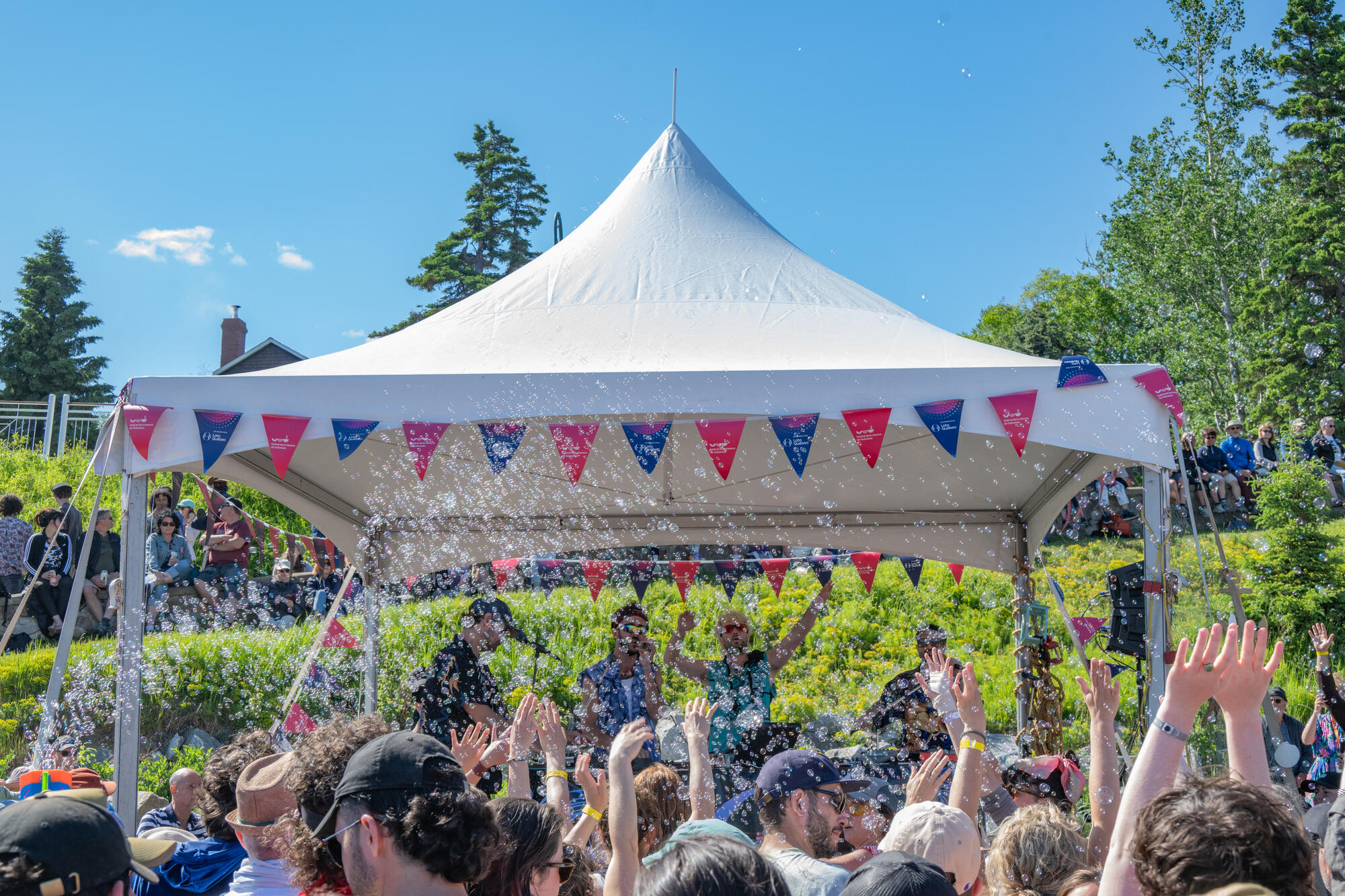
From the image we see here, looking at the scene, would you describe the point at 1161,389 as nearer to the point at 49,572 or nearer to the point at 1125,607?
the point at 1125,607

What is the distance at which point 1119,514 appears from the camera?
1538 cm

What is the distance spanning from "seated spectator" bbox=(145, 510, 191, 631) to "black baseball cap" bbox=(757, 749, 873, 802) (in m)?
9.06

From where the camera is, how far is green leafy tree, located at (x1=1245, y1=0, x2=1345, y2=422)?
21.5 m

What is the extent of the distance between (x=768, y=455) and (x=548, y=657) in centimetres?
607

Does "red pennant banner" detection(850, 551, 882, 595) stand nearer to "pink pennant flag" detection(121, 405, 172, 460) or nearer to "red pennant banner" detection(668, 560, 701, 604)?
"red pennant banner" detection(668, 560, 701, 604)

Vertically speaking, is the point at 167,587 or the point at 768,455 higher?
the point at 768,455

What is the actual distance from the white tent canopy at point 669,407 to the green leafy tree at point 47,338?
112 ft

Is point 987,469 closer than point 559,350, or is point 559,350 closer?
point 559,350

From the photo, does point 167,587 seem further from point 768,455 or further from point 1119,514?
point 1119,514

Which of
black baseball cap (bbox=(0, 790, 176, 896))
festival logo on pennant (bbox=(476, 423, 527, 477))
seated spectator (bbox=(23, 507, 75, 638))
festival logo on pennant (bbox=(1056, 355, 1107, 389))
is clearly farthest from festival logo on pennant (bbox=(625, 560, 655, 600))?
seated spectator (bbox=(23, 507, 75, 638))

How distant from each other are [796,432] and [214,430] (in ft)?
8.73

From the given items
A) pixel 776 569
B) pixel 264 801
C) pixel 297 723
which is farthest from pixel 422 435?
pixel 776 569

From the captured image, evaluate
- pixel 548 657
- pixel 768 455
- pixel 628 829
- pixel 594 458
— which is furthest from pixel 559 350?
pixel 548 657

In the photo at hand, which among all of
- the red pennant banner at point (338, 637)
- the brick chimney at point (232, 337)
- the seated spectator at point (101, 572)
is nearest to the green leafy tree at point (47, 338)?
the brick chimney at point (232, 337)
